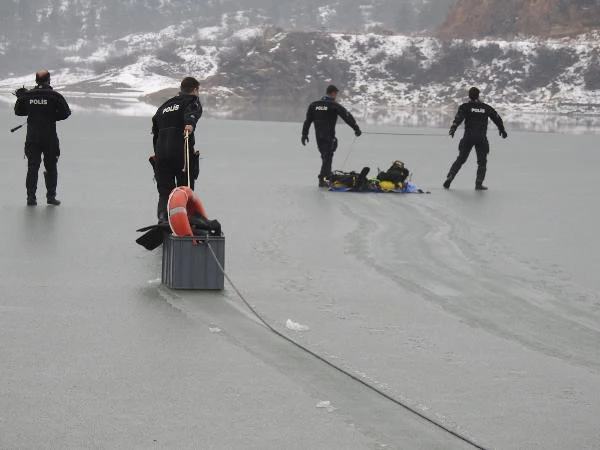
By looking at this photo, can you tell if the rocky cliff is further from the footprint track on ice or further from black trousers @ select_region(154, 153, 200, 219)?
black trousers @ select_region(154, 153, 200, 219)

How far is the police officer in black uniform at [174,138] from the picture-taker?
10.8 metres

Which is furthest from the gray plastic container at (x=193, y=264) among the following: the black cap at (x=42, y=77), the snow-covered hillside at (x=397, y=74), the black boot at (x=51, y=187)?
the snow-covered hillside at (x=397, y=74)

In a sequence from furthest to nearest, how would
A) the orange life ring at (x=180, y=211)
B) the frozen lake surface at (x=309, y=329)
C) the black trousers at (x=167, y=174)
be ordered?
the black trousers at (x=167, y=174)
the orange life ring at (x=180, y=211)
the frozen lake surface at (x=309, y=329)

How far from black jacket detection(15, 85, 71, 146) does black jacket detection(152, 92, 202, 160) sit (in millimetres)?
3351

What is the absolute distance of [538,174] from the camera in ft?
75.5

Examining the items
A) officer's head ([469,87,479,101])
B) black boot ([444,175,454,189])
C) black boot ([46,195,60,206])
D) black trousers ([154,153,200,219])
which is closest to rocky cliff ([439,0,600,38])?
officer's head ([469,87,479,101])

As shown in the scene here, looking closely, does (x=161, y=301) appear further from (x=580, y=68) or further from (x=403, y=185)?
(x=580, y=68)

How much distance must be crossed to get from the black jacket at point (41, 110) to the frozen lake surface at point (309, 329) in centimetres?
82

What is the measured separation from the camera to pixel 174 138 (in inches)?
429

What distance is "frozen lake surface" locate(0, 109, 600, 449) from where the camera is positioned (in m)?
5.45

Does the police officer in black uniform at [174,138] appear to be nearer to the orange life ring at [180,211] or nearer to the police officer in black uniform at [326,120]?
the orange life ring at [180,211]

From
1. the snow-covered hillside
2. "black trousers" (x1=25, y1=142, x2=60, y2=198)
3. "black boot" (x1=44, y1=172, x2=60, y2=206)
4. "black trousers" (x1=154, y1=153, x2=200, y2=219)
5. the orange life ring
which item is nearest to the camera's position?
the orange life ring

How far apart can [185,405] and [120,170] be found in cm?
1503

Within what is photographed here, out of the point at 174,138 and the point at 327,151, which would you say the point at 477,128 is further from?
the point at 174,138
